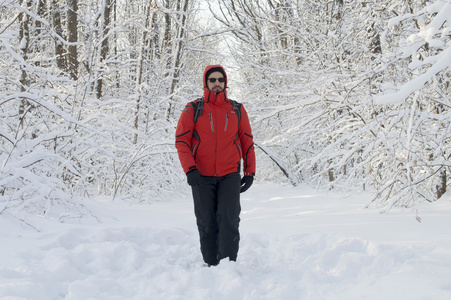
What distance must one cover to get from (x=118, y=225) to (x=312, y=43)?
732 cm

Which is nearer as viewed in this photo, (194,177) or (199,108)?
(194,177)

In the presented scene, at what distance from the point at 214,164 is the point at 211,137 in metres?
0.24

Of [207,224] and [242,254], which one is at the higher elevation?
[207,224]

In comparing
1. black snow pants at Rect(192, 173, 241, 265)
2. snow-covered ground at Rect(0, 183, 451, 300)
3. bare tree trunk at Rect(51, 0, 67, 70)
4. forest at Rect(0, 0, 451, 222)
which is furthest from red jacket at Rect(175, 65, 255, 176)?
bare tree trunk at Rect(51, 0, 67, 70)

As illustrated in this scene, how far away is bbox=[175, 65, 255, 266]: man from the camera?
325 cm

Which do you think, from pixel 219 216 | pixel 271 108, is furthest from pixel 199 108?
pixel 271 108

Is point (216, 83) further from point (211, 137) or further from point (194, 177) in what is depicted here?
point (194, 177)

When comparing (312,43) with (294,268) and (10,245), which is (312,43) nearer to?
(294,268)

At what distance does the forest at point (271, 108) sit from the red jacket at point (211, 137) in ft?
3.74

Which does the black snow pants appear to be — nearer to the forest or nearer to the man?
the man

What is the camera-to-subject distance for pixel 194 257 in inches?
136

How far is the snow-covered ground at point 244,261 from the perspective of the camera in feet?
7.74

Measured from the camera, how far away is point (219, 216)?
330 cm

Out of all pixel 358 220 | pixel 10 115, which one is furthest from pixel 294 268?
pixel 10 115
